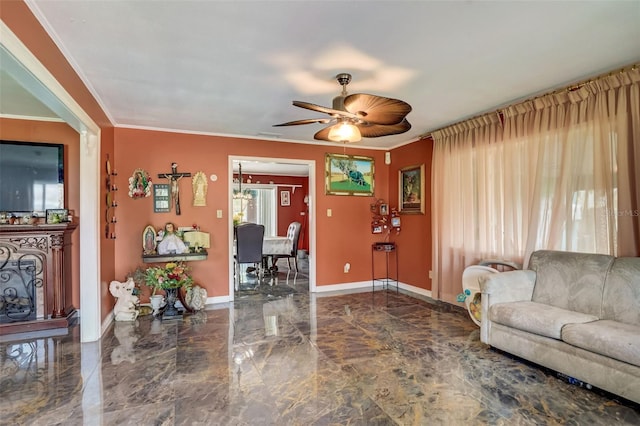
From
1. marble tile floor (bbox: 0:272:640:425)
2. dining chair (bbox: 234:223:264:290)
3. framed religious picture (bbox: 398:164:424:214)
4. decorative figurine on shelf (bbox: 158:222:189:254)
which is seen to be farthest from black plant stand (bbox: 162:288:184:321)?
framed religious picture (bbox: 398:164:424:214)

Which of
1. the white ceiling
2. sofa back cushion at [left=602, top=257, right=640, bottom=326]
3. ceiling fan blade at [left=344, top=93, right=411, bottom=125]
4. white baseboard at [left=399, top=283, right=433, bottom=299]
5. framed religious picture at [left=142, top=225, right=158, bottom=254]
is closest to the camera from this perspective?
the white ceiling

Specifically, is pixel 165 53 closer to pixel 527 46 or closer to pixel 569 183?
pixel 527 46

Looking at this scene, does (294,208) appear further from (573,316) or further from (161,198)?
(573,316)

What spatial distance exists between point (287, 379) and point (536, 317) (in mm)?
1946

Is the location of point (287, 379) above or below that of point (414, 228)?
below

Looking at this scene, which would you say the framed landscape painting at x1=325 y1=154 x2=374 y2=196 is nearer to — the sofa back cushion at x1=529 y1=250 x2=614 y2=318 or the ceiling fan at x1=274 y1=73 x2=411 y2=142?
the ceiling fan at x1=274 y1=73 x2=411 y2=142

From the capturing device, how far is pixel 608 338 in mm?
2125

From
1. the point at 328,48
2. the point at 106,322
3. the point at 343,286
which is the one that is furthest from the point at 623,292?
the point at 106,322

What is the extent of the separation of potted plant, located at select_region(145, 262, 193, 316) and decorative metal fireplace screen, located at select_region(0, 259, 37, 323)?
1.09 metres

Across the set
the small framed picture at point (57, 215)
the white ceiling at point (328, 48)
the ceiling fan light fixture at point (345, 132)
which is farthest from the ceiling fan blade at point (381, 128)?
the small framed picture at point (57, 215)

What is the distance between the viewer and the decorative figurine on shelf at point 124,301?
382cm

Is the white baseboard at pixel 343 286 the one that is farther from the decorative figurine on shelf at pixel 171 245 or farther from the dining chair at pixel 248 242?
the decorative figurine on shelf at pixel 171 245

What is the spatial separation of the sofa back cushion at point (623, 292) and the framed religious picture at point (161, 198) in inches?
183

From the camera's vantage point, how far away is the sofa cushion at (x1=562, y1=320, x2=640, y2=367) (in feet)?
→ 6.63
